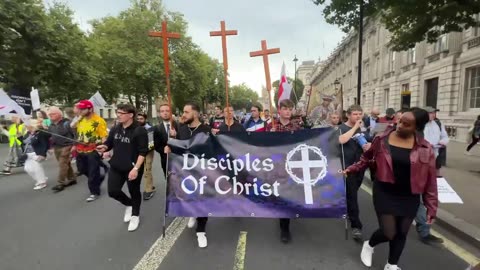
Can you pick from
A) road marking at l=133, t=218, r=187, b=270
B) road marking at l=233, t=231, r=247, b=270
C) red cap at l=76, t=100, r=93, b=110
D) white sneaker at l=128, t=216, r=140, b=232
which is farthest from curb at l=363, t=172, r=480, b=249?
red cap at l=76, t=100, r=93, b=110

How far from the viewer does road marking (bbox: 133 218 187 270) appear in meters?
3.62

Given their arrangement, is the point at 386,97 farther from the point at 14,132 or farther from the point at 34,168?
the point at 34,168

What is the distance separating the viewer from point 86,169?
7211mm

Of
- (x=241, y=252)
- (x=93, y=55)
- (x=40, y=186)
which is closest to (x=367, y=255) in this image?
(x=241, y=252)

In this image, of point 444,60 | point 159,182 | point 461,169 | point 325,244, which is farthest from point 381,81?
point 325,244

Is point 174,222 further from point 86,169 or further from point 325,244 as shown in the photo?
point 86,169

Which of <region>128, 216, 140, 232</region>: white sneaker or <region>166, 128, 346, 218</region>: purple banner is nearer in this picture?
<region>166, 128, 346, 218</region>: purple banner

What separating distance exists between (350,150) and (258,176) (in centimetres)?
123

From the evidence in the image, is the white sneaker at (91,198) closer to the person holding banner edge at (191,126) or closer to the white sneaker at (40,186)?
the white sneaker at (40,186)

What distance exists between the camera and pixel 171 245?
13.7ft

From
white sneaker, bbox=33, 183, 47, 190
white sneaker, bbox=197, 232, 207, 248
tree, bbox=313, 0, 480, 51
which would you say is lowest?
white sneaker, bbox=33, 183, 47, 190

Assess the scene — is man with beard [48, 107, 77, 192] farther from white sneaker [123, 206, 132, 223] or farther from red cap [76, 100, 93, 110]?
white sneaker [123, 206, 132, 223]

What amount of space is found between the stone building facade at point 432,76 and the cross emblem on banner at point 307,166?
221 inches

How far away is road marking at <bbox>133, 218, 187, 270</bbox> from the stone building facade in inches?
234
